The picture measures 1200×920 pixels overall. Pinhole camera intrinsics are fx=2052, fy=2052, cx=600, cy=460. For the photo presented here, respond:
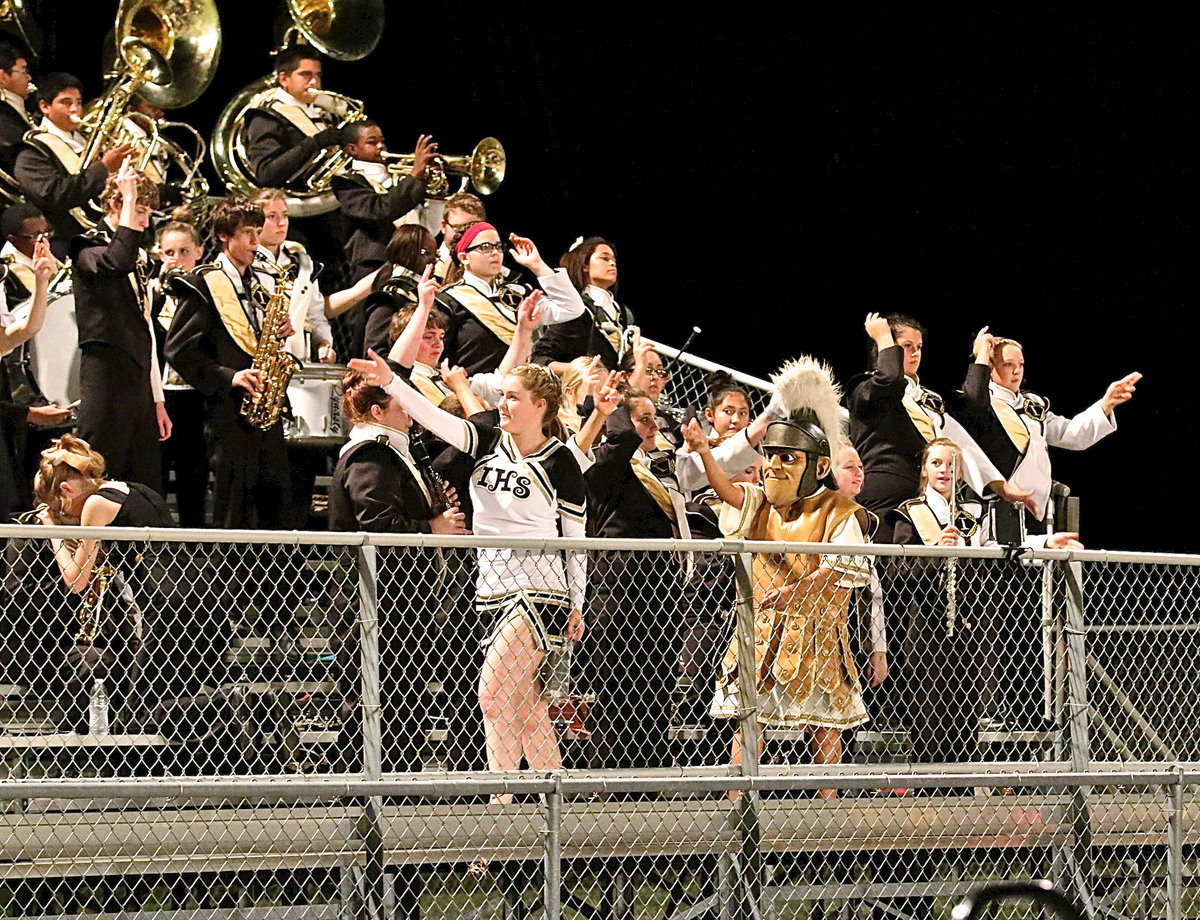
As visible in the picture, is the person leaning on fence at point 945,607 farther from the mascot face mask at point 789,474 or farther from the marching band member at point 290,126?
the marching band member at point 290,126

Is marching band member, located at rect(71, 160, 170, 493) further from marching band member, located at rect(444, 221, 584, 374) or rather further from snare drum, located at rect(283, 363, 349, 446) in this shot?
marching band member, located at rect(444, 221, 584, 374)

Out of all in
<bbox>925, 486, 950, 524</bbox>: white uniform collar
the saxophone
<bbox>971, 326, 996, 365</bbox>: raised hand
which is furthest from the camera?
<bbox>971, 326, 996, 365</bbox>: raised hand

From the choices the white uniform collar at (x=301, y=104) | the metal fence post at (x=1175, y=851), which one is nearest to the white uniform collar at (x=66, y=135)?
the white uniform collar at (x=301, y=104)

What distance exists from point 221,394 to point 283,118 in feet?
8.21

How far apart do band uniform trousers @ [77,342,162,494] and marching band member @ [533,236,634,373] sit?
1.76m

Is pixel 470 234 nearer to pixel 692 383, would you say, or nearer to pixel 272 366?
pixel 272 366

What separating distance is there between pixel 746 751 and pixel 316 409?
3.45m

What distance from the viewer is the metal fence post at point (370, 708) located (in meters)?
5.62

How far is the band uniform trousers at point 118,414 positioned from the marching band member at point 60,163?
1.04 m

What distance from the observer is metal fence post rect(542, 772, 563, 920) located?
5.68 m

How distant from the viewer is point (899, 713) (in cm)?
742

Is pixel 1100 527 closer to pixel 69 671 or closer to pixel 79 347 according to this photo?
pixel 79 347

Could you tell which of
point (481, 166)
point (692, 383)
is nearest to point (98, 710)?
point (481, 166)

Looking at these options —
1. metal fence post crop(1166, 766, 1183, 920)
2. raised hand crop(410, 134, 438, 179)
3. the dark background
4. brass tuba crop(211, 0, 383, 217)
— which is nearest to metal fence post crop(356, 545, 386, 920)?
metal fence post crop(1166, 766, 1183, 920)
